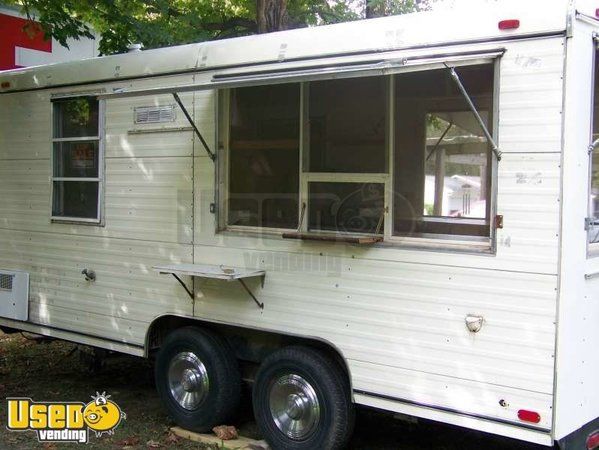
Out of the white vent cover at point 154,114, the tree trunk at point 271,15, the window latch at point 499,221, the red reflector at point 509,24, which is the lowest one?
the window latch at point 499,221

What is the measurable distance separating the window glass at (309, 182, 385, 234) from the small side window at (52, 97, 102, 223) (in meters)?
2.02

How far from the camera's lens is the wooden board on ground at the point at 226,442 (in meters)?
4.64

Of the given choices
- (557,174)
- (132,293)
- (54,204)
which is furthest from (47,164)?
(557,174)

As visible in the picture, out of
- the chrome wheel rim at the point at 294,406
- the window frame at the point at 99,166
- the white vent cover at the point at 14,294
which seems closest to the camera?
the chrome wheel rim at the point at 294,406

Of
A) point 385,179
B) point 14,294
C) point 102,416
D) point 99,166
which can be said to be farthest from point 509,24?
point 14,294

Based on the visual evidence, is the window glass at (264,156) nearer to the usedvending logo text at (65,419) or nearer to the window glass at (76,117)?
the window glass at (76,117)

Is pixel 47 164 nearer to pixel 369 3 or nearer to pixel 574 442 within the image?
pixel 574 442

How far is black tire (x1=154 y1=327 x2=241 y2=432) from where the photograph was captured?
479 cm

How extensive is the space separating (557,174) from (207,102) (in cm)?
247

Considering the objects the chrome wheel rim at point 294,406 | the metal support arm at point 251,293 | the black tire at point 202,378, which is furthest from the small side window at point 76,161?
the chrome wheel rim at point 294,406

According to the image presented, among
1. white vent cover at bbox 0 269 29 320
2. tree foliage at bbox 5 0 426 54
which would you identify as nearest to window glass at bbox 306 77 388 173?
white vent cover at bbox 0 269 29 320

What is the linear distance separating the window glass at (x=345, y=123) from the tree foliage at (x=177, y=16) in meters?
3.47

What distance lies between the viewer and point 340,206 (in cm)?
436

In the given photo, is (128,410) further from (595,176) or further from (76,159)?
(595,176)
